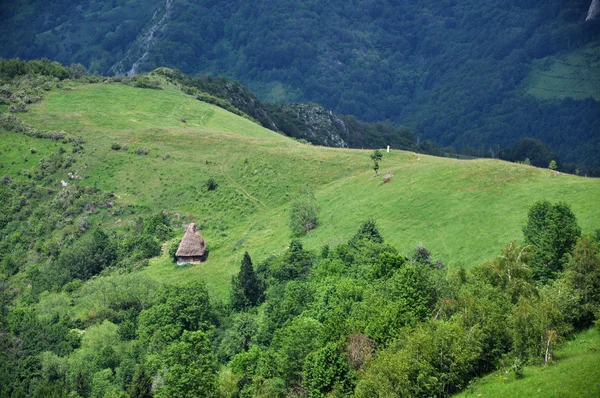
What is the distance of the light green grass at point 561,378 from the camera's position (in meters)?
45.4

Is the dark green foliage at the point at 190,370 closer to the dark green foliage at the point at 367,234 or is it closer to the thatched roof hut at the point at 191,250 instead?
the dark green foliage at the point at 367,234

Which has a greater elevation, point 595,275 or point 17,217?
point 595,275

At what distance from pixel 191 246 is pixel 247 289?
1715cm

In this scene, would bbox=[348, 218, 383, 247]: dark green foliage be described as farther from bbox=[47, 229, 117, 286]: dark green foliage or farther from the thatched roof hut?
bbox=[47, 229, 117, 286]: dark green foliage

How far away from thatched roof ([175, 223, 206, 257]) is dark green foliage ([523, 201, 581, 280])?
4656 cm

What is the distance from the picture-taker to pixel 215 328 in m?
82.4

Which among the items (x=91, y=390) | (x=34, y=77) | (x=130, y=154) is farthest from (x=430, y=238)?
(x=34, y=77)

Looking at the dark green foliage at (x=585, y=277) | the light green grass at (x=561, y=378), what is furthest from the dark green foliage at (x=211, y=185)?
the light green grass at (x=561, y=378)

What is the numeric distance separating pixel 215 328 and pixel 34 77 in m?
113

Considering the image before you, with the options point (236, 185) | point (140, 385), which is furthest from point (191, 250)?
point (140, 385)

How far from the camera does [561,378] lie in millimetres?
47438

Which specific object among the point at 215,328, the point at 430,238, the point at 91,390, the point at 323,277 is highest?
the point at 430,238

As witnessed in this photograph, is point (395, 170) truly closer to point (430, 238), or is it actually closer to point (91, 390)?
point (430, 238)

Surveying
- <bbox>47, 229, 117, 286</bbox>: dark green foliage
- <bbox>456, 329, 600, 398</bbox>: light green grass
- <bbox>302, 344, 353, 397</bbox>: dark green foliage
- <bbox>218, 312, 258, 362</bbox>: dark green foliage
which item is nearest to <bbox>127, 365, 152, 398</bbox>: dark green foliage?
<bbox>218, 312, 258, 362</bbox>: dark green foliage
